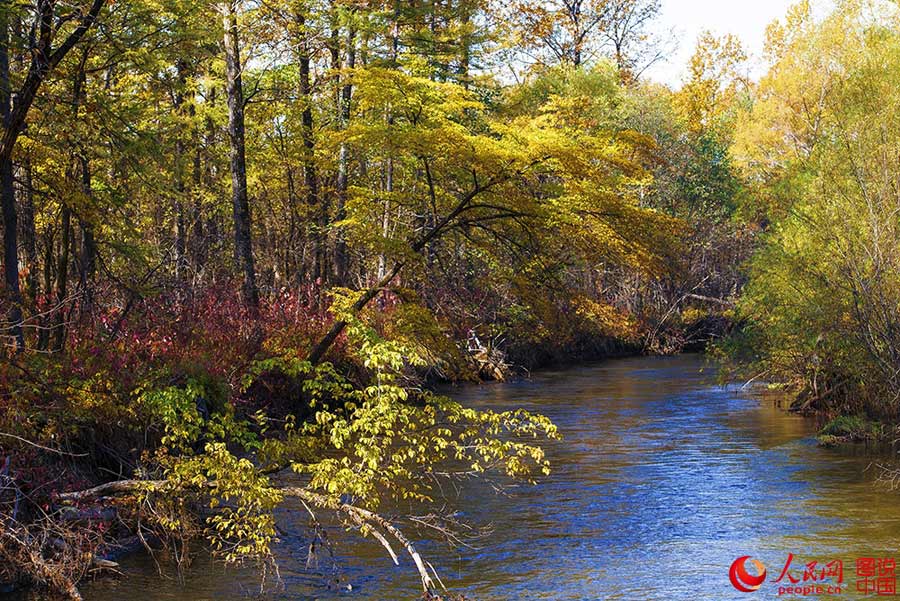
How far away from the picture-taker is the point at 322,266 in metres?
30.2

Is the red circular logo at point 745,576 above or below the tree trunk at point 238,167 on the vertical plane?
below

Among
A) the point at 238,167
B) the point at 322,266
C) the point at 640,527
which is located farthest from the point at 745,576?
the point at 322,266

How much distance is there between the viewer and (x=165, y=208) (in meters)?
29.6

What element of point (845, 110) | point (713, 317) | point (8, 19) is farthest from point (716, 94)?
point (8, 19)

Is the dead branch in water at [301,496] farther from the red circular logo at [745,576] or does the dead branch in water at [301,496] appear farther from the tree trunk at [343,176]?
the tree trunk at [343,176]

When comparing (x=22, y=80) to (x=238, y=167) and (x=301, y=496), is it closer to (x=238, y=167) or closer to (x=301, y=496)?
(x=238, y=167)

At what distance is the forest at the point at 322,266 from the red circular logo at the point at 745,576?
2.26 meters

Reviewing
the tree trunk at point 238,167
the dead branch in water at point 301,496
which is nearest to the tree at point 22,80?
the dead branch in water at point 301,496

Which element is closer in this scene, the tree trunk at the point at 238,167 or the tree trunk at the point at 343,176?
the tree trunk at the point at 238,167

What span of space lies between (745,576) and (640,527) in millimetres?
2144

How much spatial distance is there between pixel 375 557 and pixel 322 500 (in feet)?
5.87

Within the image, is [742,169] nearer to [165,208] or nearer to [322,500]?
[165,208]

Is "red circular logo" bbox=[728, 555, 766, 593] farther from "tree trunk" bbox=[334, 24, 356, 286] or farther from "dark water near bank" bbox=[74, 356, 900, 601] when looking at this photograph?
"tree trunk" bbox=[334, 24, 356, 286]

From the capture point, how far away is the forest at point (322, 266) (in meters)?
10.6
